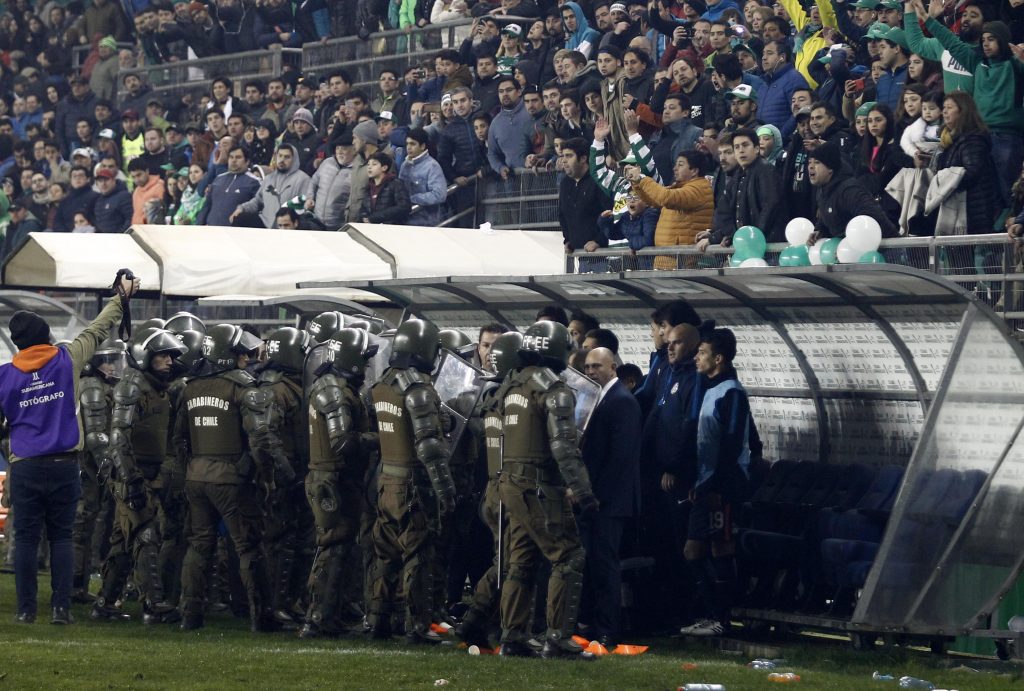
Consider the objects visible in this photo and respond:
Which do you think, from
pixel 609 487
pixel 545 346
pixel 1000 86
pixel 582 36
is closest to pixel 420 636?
pixel 609 487

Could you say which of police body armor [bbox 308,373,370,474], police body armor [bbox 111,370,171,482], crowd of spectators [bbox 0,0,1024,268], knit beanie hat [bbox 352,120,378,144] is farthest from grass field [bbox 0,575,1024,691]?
knit beanie hat [bbox 352,120,378,144]

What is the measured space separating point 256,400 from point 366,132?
11261 mm

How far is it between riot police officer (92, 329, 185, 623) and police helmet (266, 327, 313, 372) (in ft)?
2.06

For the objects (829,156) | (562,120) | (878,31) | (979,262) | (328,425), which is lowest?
(328,425)

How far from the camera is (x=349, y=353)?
12172 mm

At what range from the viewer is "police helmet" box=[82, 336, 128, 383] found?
14062 mm

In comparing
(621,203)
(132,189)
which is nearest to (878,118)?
(621,203)

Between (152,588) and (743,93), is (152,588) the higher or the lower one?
the lower one

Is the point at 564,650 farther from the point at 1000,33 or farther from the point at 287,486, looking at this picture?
the point at 1000,33

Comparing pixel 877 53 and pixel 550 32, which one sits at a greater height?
pixel 550 32

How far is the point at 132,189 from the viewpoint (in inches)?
1113

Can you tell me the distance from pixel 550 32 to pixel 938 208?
8734 millimetres

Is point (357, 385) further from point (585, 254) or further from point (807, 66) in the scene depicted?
point (807, 66)

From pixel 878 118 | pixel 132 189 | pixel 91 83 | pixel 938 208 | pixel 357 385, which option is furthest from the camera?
pixel 91 83
